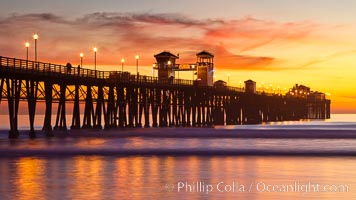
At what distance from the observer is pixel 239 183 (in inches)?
787

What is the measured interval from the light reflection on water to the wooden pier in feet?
55.0

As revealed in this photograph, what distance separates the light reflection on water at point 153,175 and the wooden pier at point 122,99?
16.8 metres

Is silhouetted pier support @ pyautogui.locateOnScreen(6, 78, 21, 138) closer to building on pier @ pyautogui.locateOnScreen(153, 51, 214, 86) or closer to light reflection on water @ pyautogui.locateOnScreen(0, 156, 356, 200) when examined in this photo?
light reflection on water @ pyautogui.locateOnScreen(0, 156, 356, 200)

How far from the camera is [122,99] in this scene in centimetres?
6481

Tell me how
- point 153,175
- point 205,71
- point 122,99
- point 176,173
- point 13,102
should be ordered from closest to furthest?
point 153,175 < point 176,173 < point 13,102 < point 122,99 < point 205,71

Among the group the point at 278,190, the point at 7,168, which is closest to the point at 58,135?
the point at 7,168

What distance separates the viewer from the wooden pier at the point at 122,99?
44469 millimetres

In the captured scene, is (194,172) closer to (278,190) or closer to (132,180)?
(132,180)

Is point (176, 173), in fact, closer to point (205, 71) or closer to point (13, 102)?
point (13, 102)

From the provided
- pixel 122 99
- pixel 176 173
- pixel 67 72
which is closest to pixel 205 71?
pixel 122 99

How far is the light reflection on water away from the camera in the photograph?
17431 mm

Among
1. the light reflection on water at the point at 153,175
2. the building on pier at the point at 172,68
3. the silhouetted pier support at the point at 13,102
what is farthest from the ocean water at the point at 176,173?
the building on pier at the point at 172,68

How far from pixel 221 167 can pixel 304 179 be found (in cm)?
451

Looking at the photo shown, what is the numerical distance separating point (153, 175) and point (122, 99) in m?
43.3
